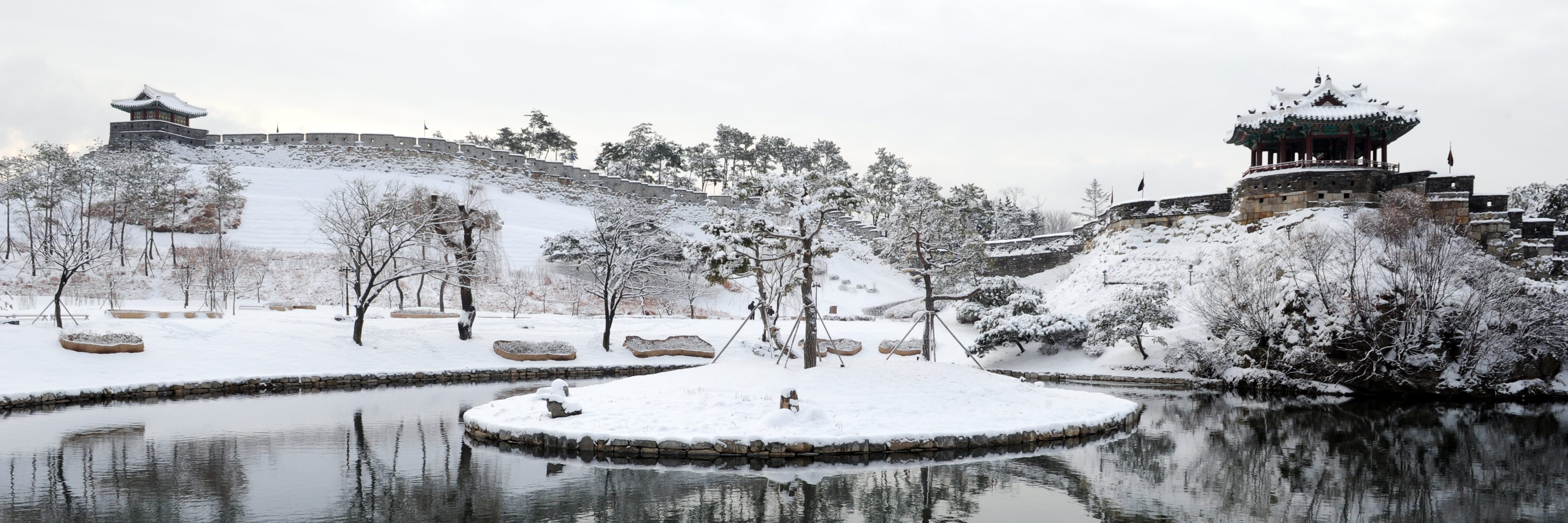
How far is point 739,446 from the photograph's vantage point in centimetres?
1147

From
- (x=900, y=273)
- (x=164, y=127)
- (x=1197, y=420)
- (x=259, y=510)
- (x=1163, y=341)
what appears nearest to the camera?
(x=259, y=510)

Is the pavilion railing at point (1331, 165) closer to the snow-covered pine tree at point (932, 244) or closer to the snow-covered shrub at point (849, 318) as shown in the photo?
the snow-covered pine tree at point (932, 244)

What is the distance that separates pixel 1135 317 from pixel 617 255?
15.5 meters

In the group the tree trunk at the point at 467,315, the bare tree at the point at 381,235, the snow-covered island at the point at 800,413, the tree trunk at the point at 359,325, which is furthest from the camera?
the tree trunk at the point at 467,315

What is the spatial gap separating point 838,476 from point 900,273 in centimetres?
3629

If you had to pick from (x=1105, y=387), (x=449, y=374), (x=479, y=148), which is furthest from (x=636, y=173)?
(x=1105, y=387)

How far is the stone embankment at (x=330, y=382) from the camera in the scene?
654 inches

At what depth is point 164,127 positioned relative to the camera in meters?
51.7

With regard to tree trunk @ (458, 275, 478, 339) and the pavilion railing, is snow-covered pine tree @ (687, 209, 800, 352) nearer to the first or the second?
tree trunk @ (458, 275, 478, 339)

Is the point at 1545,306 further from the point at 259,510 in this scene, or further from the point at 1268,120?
the point at 259,510

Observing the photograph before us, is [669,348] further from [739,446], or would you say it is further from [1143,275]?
[1143,275]

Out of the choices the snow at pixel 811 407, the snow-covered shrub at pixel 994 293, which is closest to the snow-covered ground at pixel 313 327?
the snow-covered shrub at pixel 994 293

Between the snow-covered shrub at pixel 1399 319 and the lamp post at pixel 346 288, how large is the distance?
22859mm

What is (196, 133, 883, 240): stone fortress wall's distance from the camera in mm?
52188
